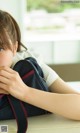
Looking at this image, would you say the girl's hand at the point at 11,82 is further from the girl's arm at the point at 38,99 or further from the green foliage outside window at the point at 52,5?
the green foliage outside window at the point at 52,5

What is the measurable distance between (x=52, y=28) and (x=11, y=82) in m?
1.80

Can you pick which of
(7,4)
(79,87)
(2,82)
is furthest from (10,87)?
(7,4)

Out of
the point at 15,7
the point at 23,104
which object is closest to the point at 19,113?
the point at 23,104

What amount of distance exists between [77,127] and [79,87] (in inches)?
17.1

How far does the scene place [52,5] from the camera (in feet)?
7.74

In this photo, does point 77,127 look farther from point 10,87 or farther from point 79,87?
point 79,87

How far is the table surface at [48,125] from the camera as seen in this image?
0.65 meters

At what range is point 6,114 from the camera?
2.19ft

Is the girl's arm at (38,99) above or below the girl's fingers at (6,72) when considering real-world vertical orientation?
below

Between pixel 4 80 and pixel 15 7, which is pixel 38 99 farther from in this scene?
pixel 15 7

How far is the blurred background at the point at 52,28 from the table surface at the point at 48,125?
1603 millimetres

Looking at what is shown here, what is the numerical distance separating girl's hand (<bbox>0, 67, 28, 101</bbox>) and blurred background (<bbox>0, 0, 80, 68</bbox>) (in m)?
1.60

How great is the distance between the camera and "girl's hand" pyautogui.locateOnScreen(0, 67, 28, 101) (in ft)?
2.20

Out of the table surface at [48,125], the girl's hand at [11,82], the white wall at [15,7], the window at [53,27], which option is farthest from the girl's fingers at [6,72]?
the window at [53,27]
